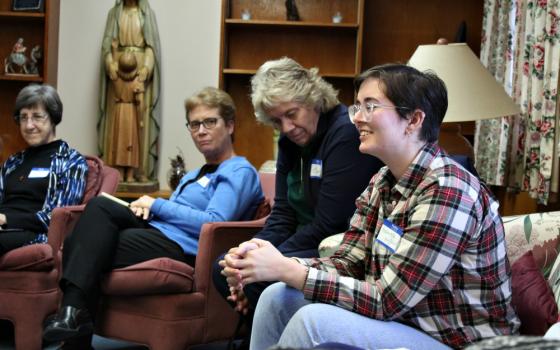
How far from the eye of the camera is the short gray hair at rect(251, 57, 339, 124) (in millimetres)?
2684

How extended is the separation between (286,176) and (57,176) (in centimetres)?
128

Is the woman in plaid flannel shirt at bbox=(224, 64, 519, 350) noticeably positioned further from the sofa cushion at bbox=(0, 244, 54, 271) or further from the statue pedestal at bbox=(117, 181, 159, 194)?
the statue pedestal at bbox=(117, 181, 159, 194)

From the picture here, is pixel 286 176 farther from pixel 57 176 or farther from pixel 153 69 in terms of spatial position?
pixel 153 69

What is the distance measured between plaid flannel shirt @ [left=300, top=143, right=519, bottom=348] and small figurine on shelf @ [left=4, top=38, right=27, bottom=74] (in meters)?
4.26

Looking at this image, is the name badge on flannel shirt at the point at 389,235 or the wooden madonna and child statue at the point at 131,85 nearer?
the name badge on flannel shirt at the point at 389,235

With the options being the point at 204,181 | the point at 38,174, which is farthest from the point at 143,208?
the point at 38,174

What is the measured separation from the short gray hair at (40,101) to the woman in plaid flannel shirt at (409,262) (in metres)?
2.15

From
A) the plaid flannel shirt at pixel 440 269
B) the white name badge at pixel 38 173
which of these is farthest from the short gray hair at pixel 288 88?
the white name badge at pixel 38 173

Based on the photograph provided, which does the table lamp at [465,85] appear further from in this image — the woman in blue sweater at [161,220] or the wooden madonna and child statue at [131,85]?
the wooden madonna and child statue at [131,85]

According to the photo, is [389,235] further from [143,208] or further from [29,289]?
[29,289]

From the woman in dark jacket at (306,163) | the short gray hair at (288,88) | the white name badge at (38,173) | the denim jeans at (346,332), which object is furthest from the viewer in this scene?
the white name badge at (38,173)

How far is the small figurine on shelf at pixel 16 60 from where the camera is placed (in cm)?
544

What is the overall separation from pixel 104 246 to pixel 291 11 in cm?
299

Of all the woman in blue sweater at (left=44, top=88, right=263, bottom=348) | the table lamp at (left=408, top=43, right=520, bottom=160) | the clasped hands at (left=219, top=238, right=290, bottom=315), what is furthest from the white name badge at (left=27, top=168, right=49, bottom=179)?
the clasped hands at (left=219, top=238, right=290, bottom=315)
